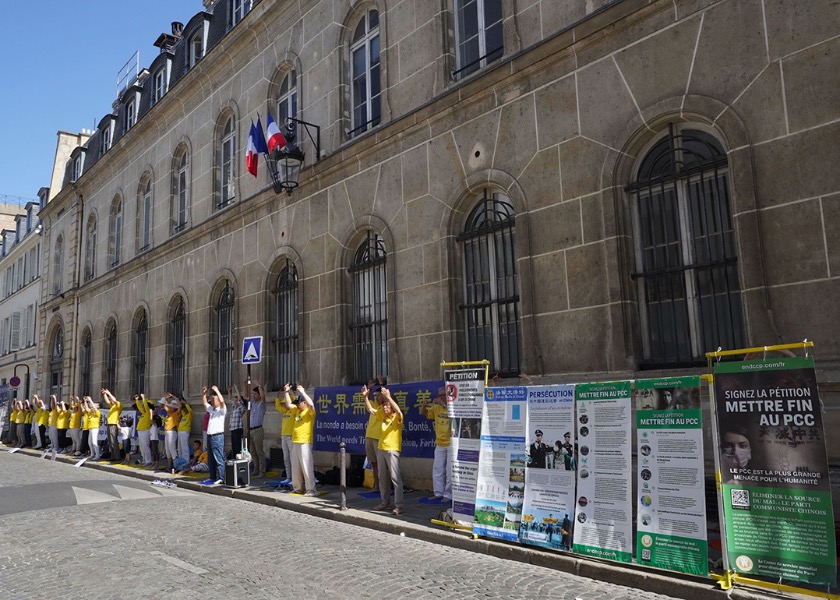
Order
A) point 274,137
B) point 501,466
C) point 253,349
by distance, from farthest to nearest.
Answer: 1. point 274,137
2. point 253,349
3. point 501,466

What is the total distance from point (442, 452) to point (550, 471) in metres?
3.18

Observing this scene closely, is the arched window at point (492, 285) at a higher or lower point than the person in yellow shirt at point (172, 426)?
higher

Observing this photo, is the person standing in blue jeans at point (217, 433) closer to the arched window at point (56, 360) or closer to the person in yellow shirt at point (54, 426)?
the person in yellow shirt at point (54, 426)

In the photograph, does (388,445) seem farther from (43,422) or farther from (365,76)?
(43,422)

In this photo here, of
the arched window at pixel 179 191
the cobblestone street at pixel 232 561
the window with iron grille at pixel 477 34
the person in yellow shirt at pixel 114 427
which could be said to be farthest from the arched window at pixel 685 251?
the arched window at pixel 179 191

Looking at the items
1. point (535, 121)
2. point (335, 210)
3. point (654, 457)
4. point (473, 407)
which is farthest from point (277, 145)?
point (654, 457)

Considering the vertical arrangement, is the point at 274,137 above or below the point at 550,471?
above

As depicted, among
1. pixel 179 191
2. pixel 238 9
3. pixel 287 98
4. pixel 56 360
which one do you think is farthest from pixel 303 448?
pixel 56 360

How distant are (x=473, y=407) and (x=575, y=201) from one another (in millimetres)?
3422

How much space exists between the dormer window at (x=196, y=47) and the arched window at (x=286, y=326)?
941 cm

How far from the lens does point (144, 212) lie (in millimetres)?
25109

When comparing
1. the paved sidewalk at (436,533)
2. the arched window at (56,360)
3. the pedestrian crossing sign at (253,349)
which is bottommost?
the paved sidewalk at (436,533)

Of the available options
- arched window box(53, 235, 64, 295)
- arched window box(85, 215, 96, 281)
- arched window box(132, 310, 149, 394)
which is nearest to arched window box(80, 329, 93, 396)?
arched window box(85, 215, 96, 281)

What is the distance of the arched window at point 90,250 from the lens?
29.1m
